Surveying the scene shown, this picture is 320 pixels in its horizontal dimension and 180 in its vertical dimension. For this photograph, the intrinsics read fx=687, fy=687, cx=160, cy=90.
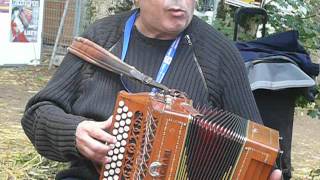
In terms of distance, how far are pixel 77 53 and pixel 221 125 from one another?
2.89 ft

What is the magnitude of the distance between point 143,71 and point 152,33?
0.65ft

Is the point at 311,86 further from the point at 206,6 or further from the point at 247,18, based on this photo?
the point at 206,6

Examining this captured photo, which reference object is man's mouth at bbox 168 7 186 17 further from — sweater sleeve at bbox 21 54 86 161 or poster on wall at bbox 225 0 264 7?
poster on wall at bbox 225 0 264 7

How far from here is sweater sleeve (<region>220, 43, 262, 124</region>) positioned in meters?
3.12

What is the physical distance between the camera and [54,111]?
10.1ft

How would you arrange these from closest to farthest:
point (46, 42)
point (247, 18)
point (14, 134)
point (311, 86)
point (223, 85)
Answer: point (223, 85)
point (311, 86)
point (247, 18)
point (14, 134)
point (46, 42)

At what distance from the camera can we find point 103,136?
269 cm

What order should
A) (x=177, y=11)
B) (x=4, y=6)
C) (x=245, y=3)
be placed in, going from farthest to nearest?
(x=4, y=6) < (x=245, y=3) < (x=177, y=11)

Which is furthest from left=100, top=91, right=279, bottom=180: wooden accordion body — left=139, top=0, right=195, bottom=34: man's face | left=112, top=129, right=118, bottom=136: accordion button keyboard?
left=139, top=0, right=195, bottom=34: man's face

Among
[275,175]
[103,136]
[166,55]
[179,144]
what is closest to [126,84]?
[166,55]

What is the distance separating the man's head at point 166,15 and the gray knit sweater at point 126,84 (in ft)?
0.25

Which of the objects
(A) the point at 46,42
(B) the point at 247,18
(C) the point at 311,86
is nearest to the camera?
(C) the point at 311,86

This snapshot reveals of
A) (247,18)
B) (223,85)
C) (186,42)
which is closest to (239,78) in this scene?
(223,85)

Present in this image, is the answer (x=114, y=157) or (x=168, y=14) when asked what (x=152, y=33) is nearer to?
(x=168, y=14)
